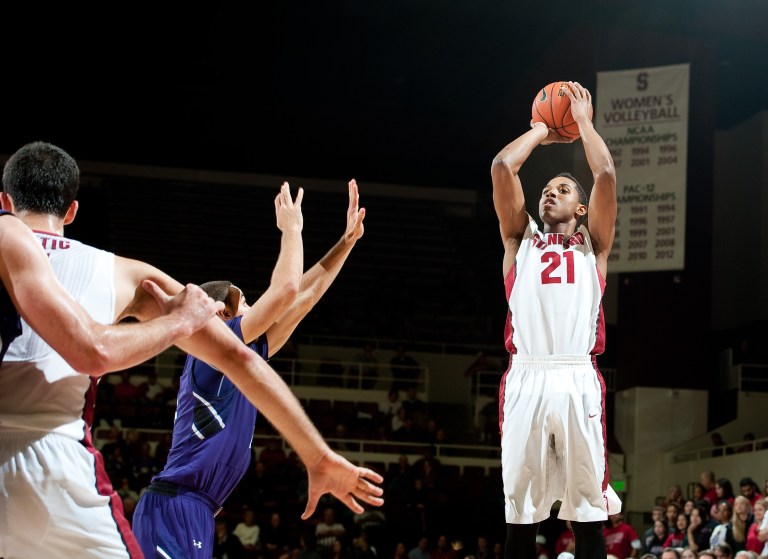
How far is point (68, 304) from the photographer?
2.88 meters

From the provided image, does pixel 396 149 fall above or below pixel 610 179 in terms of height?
above

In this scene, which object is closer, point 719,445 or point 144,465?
point 144,465

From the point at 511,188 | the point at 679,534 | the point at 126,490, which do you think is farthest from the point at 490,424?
the point at 511,188

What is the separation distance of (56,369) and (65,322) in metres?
0.35

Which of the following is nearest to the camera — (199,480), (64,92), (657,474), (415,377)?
(199,480)

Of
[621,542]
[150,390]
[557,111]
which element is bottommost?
[621,542]

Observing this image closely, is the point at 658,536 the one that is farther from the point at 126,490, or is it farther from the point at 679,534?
the point at 126,490

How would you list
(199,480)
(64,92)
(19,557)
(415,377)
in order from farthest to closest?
(64,92), (415,377), (199,480), (19,557)

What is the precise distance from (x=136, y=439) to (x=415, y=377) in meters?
7.12

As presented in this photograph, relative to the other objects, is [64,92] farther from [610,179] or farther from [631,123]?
[610,179]

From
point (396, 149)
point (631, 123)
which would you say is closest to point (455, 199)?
point (396, 149)

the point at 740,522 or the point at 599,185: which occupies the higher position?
the point at 599,185

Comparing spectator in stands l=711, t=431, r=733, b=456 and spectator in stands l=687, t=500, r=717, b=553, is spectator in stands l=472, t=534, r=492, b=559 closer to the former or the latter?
spectator in stands l=687, t=500, r=717, b=553

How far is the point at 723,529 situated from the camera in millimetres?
11375
